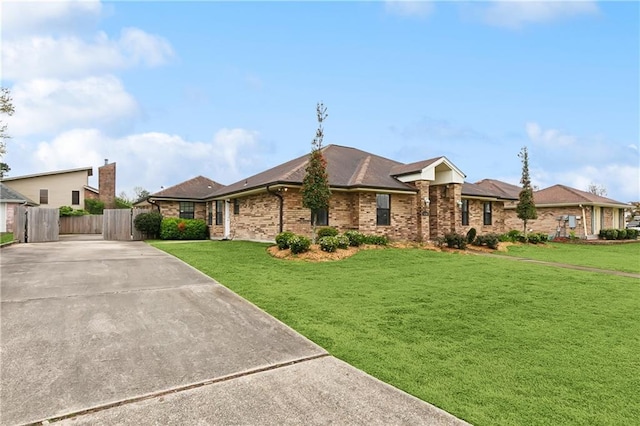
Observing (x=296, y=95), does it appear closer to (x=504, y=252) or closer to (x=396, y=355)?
(x=504, y=252)

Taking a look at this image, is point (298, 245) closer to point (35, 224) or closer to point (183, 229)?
point (183, 229)

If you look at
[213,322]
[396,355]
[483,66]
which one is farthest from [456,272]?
[483,66]

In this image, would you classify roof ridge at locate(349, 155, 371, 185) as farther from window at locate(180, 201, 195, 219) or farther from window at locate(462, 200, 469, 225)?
window at locate(180, 201, 195, 219)

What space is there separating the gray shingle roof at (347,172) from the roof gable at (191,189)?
10.5 ft

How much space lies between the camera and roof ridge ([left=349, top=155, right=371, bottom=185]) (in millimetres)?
17181

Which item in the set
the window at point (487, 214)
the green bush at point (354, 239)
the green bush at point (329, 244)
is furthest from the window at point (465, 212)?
the green bush at point (329, 244)

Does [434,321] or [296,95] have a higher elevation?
[296,95]

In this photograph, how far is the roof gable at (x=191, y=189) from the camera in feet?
78.8

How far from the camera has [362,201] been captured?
55.8 feet

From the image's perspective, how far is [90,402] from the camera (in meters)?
3.32

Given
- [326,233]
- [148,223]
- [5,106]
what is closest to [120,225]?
[148,223]

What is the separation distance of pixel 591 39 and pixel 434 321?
14.0 m

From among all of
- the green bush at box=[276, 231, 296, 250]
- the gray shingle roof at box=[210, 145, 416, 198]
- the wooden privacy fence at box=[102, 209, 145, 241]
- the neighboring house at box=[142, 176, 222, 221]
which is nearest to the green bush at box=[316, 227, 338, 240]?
the green bush at box=[276, 231, 296, 250]

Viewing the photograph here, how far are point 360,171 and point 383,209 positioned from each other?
248 centimetres
